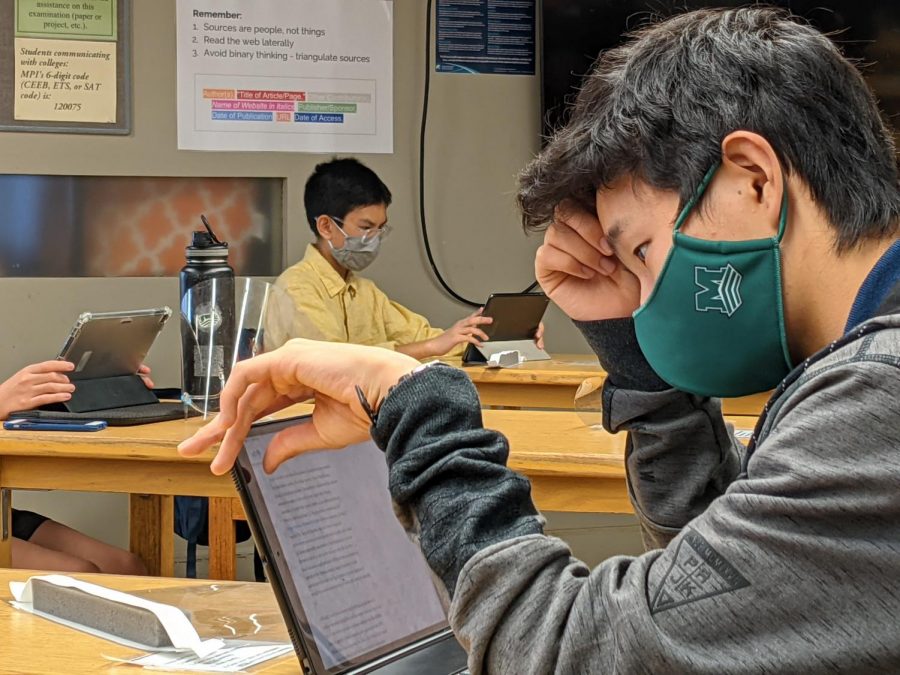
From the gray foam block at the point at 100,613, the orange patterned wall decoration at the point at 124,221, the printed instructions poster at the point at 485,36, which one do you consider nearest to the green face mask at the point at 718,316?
the gray foam block at the point at 100,613

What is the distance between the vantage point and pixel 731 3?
15.2 ft

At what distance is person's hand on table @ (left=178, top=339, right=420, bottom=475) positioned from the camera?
856mm

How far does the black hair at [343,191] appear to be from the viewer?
424 cm

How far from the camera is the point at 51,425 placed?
2236 mm

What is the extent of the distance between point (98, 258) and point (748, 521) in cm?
393

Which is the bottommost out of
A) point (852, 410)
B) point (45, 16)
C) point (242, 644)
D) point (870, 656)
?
point (242, 644)

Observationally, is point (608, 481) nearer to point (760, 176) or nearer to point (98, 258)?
point (760, 176)

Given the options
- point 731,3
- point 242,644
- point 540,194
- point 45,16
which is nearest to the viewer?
point 540,194

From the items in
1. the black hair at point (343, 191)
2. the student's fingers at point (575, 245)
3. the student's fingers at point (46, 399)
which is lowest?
the student's fingers at point (46, 399)

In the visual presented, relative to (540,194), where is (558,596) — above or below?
below

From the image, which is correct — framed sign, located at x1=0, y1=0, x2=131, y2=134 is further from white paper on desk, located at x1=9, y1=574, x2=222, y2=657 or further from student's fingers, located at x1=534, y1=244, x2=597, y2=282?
student's fingers, located at x1=534, y1=244, x2=597, y2=282

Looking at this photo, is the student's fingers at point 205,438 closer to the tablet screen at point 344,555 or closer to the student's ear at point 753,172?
the tablet screen at point 344,555

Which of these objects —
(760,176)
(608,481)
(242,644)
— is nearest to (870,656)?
(760,176)

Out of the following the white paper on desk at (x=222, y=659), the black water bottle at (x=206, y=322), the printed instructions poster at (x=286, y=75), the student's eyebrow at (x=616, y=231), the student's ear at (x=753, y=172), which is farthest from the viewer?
the printed instructions poster at (x=286, y=75)
